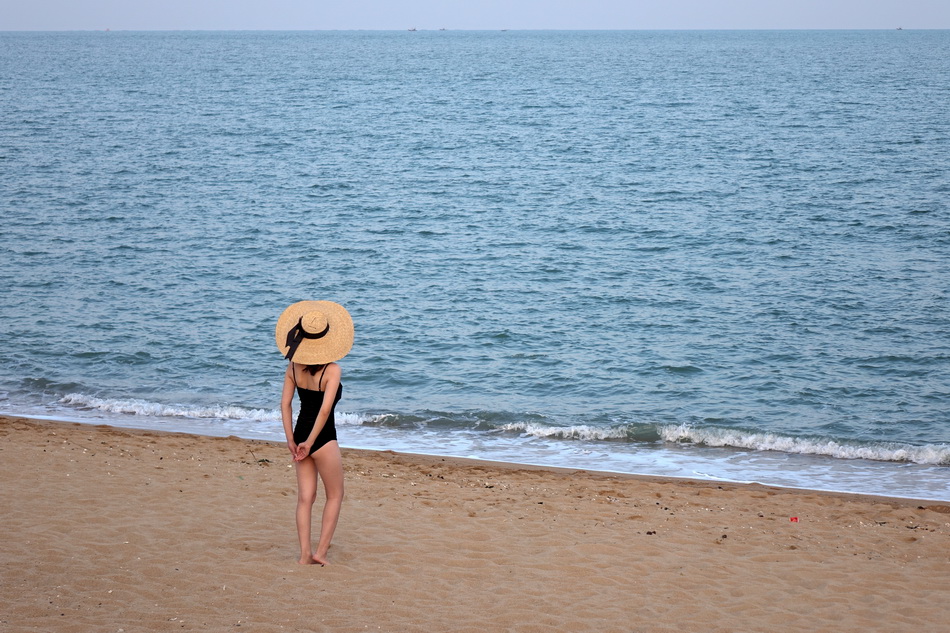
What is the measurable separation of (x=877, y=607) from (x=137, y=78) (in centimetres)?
8020

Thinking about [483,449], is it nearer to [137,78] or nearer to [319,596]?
[319,596]

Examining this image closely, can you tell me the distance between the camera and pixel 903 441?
1213 centimetres

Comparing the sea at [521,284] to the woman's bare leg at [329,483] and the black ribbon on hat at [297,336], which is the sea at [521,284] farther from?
the black ribbon on hat at [297,336]

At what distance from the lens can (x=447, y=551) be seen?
7.20 meters

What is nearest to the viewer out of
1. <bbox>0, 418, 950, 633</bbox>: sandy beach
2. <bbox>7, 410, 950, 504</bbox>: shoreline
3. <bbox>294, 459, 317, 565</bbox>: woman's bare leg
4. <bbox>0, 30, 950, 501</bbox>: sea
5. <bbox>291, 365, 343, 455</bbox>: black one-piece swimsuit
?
<bbox>0, 418, 950, 633</bbox>: sandy beach

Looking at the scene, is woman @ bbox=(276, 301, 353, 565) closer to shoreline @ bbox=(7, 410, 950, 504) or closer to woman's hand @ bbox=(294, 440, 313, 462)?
woman's hand @ bbox=(294, 440, 313, 462)

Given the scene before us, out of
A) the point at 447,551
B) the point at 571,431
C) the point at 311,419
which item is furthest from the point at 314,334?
the point at 571,431

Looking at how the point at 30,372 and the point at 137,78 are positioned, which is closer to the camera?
the point at 30,372

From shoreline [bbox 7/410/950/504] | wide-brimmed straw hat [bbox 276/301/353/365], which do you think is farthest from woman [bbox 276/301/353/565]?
shoreline [bbox 7/410/950/504]

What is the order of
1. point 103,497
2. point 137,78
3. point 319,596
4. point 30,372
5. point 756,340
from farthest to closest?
point 137,78 < point 756,340 < point 30,372 < point 103,497 < point 319,596

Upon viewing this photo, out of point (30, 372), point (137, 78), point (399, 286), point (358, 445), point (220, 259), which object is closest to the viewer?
point (358, 445)

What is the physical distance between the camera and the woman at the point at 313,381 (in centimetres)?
598

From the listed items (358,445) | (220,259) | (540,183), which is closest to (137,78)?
(540,183)

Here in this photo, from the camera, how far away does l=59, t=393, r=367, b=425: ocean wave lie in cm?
1323
